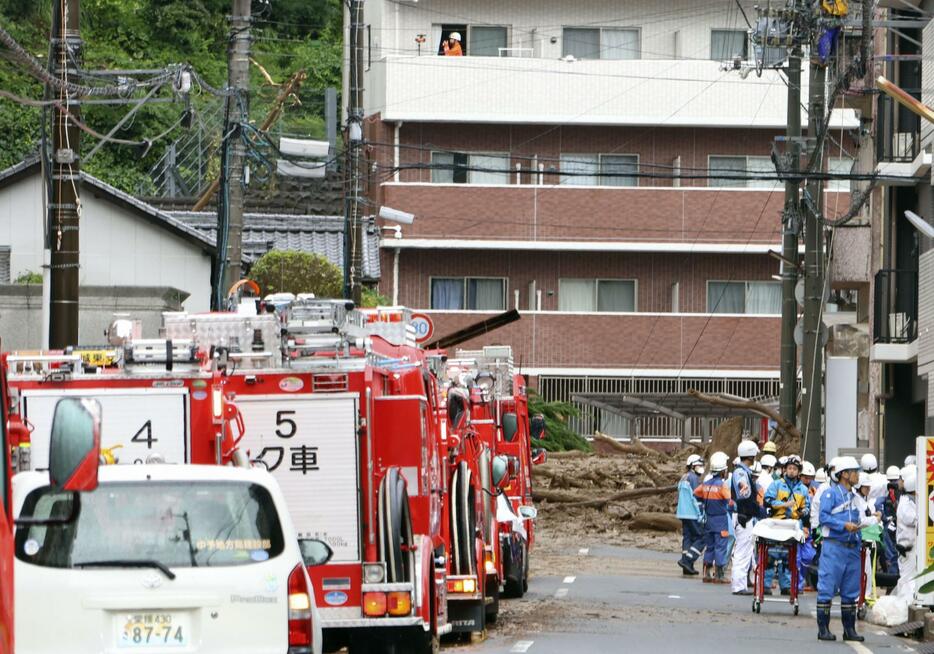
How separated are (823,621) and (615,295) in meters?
30.3

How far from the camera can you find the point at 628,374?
161 ft

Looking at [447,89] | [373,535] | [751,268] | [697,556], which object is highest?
[447,89]

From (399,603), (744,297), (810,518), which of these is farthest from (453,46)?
(399,603)

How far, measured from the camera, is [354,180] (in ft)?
111

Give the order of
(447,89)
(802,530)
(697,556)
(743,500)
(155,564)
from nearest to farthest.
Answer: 1. (155,564)
2. (802,530)
3. (743,500)
4. (697,556)
5. (447,89)

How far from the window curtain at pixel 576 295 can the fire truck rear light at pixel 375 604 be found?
35.9 meters

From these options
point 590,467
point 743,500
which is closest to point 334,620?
point 743,500

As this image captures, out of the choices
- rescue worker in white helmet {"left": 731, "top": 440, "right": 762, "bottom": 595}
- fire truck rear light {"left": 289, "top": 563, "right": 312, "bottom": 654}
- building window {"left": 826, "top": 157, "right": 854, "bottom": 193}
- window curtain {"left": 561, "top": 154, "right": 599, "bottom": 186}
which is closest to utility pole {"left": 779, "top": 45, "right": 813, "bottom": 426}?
rescue worker in white helmet {"left": 731, "top": 440, "right": 762, "bottom": 595}

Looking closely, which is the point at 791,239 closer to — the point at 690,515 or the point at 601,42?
the point at 690,515

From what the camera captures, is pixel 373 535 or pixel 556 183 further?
pixel 556 183

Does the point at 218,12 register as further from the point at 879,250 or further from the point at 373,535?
the point at 373,535

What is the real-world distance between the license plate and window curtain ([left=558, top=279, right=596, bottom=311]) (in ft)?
129

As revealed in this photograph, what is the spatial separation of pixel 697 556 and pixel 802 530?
5.53m

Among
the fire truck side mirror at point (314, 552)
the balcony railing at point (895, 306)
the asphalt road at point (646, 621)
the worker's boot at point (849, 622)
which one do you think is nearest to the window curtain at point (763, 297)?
the balcony railing at point (895, 306)
